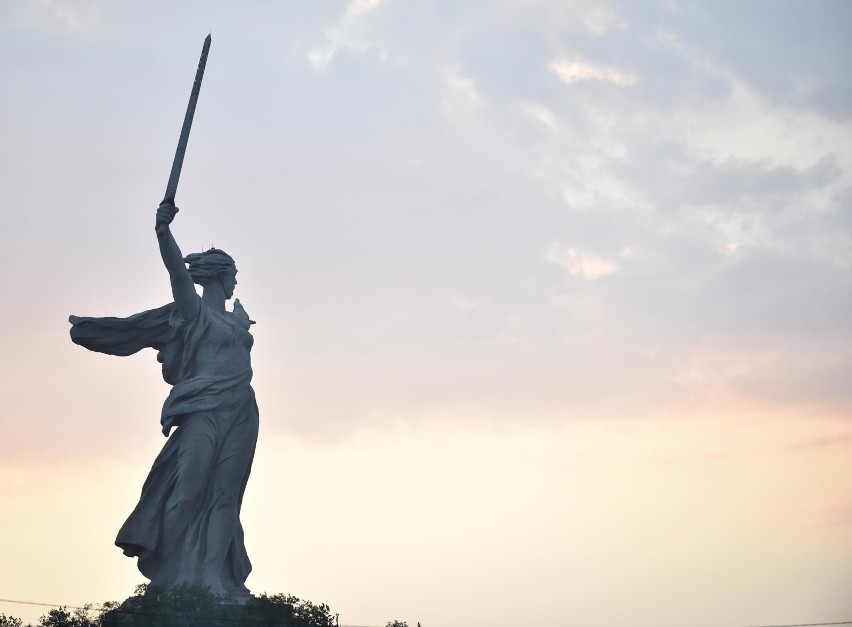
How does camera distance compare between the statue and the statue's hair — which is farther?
the statue's hair

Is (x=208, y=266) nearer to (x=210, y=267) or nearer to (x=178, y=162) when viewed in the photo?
(x=210, y=267)

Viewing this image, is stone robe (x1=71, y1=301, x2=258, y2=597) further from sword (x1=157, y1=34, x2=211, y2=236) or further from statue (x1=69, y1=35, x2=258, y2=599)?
sword (x1=157, y1=34, x2=211, y2=236)

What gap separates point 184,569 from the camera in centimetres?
2580

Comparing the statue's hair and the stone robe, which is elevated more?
the statue's hair

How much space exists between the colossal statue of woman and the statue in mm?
16

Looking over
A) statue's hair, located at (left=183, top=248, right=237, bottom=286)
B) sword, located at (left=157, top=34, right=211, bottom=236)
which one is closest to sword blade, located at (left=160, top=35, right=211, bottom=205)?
sword, located at (left=157, top=34, right=211, bottom=236)

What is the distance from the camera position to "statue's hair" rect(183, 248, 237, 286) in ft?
89.9

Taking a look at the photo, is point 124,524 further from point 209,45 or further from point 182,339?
point 209,45

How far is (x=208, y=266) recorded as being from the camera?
89.9 feet

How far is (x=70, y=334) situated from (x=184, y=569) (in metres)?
4.11

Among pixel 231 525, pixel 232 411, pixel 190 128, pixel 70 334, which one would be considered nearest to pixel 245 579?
pixel 231 525

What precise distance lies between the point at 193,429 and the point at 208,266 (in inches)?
108

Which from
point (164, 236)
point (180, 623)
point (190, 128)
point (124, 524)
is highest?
point (190, 128)

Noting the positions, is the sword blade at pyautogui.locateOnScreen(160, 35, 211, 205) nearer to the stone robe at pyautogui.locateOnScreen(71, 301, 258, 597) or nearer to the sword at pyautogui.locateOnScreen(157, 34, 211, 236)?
the sword at pyautogui.locateOnScreen(157, 34, 211, 236)
